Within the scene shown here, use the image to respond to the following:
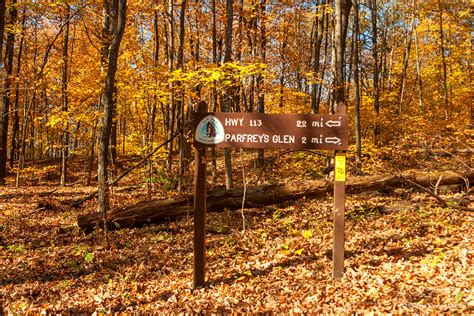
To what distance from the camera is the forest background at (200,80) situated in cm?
1006

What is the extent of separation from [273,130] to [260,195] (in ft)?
13.9

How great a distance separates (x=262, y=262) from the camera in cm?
601

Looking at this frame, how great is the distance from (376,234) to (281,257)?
2088 mm

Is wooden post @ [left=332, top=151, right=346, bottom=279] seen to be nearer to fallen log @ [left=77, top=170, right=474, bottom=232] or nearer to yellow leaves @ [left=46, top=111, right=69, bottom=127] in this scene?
fallen log @ [left=77, top=170, right=474, bottom=232]

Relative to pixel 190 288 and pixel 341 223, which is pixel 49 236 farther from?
pixel 341 223

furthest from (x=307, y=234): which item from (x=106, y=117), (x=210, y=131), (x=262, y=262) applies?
(x=106, y=117)

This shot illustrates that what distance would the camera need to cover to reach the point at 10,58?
17250 mm

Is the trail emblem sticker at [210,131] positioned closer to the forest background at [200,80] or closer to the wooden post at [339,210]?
the wooden post at [339,210]

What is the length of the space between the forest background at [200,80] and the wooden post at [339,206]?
317cm

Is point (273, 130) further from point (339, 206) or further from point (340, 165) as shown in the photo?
point (339, 206)

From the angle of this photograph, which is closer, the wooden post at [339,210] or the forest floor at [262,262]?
the forest floor at [262,262]

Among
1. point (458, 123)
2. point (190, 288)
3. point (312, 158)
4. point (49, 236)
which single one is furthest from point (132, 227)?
point (458, 123)

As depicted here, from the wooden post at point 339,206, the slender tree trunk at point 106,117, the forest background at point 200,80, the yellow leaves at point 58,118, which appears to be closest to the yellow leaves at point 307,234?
the wooden post at point 339,206

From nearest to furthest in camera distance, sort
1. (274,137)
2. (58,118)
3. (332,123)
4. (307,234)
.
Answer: (332,123)
(274,137)
(307,234)
(58,118)
